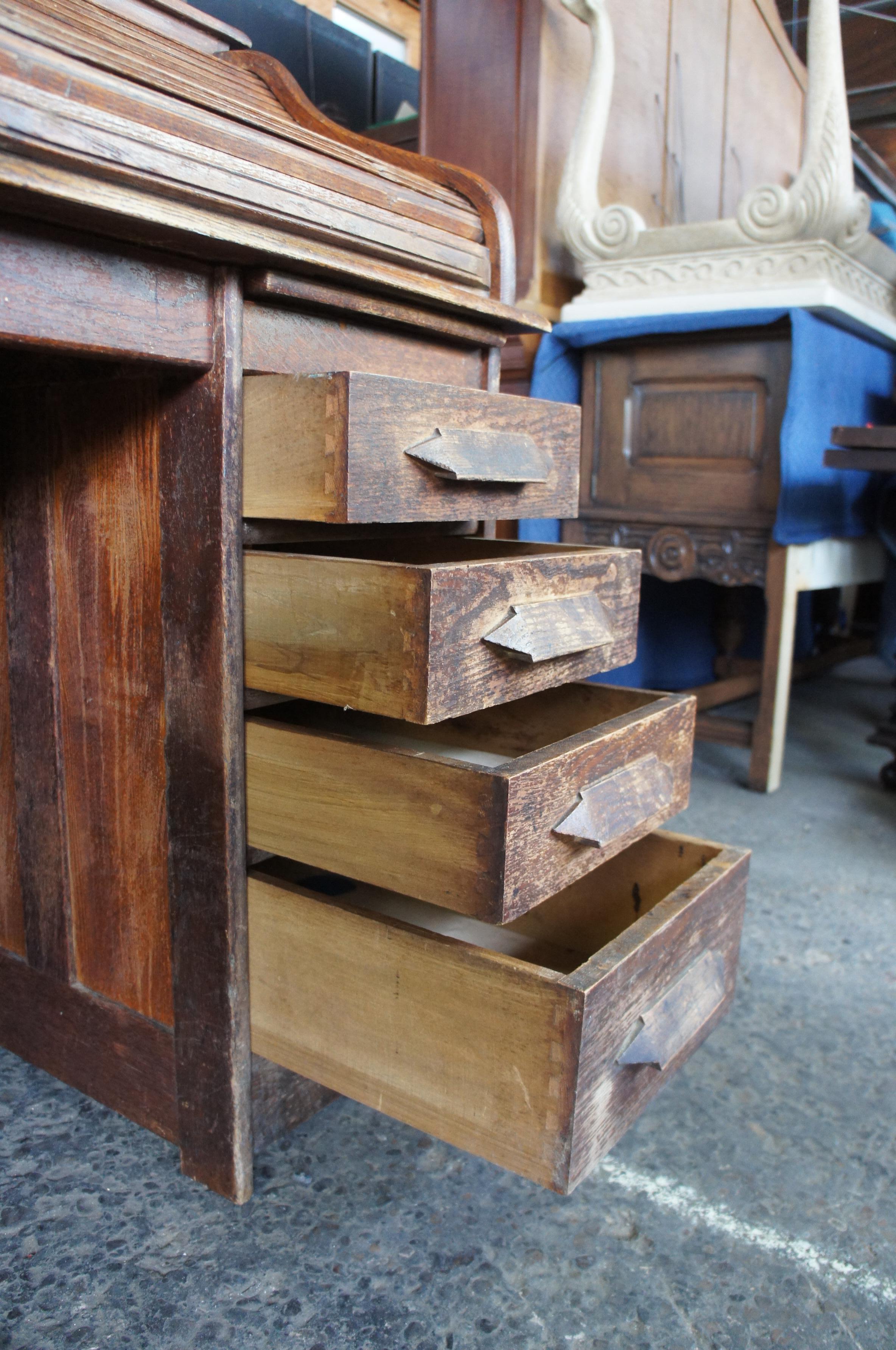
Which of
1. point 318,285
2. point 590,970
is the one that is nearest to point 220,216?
point 318,285

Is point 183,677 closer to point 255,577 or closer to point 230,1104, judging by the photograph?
point 255,577

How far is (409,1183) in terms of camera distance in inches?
32.7

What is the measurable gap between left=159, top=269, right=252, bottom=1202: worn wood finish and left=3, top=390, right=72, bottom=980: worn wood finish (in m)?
0.16

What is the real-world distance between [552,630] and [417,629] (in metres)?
0.16

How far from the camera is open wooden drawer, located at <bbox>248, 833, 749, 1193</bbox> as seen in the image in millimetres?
665

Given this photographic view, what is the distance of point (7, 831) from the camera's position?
3.16 feet

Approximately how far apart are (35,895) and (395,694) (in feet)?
1.64

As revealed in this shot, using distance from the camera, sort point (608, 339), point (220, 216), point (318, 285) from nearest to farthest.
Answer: point (220, 216) → point (318, 285) → point (608, 339)

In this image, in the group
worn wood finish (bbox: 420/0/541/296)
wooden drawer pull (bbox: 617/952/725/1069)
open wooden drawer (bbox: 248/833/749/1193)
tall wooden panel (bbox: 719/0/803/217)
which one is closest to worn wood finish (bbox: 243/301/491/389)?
open wooden drawer (bbox: 248/833/749/1193)

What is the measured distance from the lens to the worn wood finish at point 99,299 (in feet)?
1.88

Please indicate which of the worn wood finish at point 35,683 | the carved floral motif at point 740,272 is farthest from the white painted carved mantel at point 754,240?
the worn wood finish at point 35,683

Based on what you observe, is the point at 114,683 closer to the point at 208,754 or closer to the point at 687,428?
the point at 208,754

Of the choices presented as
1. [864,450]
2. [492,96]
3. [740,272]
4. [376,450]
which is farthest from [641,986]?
[492,96]

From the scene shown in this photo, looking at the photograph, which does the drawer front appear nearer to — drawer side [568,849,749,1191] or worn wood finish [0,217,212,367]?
worn wood finish [0,217,212,367]
